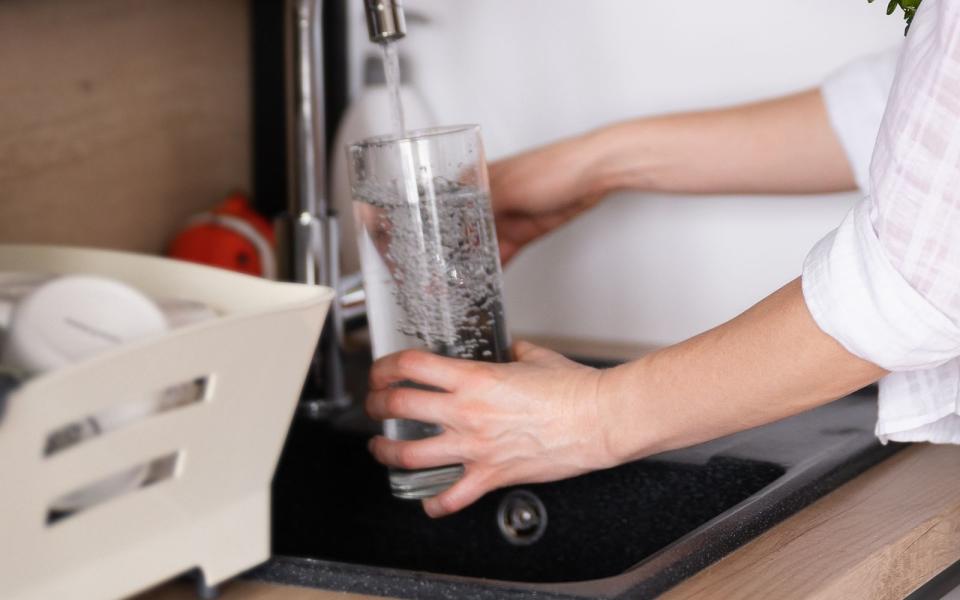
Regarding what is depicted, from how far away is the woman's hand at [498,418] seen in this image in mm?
872

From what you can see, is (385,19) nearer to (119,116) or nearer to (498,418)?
(498,418)

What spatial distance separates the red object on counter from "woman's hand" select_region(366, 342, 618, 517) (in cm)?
45

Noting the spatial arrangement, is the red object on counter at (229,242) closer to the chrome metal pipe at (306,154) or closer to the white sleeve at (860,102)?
the chrome metal pipe at (306,154)

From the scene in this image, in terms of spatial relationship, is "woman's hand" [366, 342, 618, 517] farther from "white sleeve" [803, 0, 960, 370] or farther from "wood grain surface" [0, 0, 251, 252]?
"wood grain surface" [0, 0, 251, 252]

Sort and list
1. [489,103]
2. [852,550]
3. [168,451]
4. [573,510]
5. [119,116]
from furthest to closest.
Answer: [489,103] < [119,116] < [573,510] < [852,550] < [168,451]

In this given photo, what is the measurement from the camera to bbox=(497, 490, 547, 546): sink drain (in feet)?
3.43

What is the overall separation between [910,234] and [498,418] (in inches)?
13.0

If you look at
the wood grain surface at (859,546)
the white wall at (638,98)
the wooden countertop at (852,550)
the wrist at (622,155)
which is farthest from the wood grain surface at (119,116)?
the wood grain surface at (859,546)

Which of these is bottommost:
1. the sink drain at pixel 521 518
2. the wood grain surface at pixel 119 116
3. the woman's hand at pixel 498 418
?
the sink drain at pixel 521 518

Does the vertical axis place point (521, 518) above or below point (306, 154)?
below

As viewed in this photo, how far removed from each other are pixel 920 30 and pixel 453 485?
18.3 inches

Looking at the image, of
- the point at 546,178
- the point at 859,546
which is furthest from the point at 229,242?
the point at 859,546

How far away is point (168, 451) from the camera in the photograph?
0.63 m

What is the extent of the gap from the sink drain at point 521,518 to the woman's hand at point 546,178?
0.34 meters
